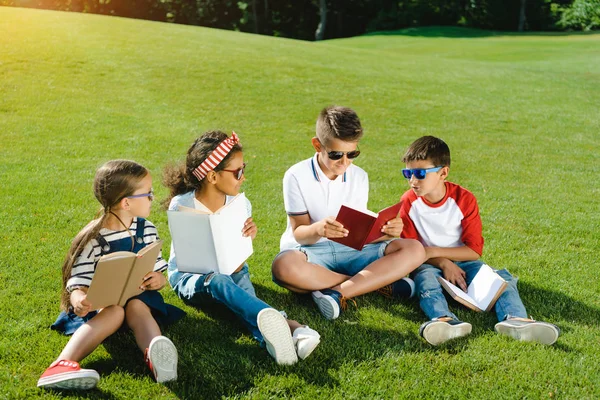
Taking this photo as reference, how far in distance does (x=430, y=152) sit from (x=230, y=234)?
159 centimetres

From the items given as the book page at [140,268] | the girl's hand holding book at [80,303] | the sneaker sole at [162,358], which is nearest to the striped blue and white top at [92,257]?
the girl's hand holding book at [80,303]

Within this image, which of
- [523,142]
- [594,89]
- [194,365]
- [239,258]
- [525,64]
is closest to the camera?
[194,365]

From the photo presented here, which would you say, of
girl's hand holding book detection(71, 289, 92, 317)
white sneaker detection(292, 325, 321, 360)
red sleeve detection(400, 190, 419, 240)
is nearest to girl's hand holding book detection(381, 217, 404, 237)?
red sleeve detection(400, 190, 419, 240)

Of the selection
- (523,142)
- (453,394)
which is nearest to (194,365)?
(453,394)

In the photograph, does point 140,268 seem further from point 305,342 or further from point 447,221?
point 447,221

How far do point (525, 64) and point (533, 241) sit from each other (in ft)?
54.5

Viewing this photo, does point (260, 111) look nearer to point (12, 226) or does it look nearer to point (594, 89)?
point (12, 226)

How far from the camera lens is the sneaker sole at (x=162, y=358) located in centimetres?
332

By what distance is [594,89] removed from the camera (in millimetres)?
15820

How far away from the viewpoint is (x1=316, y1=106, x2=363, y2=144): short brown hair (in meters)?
4.42

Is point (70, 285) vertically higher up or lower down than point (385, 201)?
higher up

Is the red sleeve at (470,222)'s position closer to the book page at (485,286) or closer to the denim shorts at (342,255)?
the book page at (485,286)

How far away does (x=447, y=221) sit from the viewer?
4.75m

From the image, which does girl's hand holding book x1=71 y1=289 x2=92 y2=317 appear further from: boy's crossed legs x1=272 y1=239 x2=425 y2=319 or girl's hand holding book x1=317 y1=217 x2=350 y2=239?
girl's hand holding book x1=317 y1=217 x2=350 y2=239
